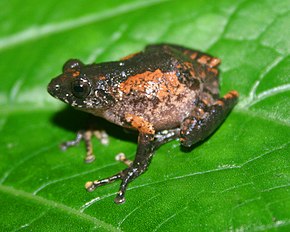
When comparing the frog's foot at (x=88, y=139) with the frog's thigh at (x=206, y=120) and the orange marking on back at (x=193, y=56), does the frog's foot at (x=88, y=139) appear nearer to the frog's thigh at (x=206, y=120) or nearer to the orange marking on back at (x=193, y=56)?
the frog's thigh at (x=206, y=120)

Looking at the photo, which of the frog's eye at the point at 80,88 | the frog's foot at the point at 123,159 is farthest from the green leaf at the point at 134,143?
the frog's eye at the point at 80,88

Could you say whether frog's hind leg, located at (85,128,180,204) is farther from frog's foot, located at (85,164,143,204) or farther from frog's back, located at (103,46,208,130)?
frog's back, located at (103,46,208,130)

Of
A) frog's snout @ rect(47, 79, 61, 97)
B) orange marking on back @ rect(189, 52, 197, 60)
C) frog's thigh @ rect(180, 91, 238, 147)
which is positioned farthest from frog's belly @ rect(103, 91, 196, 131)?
frog's snout @ rect(47, 79, 61, 97)

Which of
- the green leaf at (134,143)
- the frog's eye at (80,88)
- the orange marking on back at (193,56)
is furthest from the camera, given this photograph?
the orange marking on back at (193,56)

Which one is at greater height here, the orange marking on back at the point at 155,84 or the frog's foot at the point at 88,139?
the orange marking on back at the point at 155,84

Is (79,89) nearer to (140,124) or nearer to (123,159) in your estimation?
(140,124)

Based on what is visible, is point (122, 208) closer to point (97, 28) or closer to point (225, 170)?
point (225, 170)

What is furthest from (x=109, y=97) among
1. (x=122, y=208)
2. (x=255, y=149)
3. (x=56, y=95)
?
(x=255, y=149)
